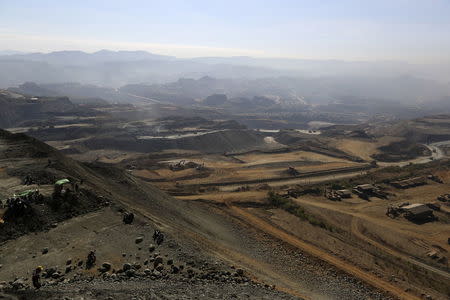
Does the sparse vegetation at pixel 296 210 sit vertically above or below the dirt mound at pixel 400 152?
above

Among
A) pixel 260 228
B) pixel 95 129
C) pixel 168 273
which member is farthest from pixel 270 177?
pixel 95 129

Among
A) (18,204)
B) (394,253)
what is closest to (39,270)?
(18,204)

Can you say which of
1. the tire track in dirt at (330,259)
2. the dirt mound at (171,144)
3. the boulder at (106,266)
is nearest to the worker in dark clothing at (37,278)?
the boulder at (106,266)

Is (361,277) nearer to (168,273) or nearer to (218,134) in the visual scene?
(168,273)

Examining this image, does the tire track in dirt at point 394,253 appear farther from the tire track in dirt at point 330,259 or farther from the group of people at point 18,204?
the group of people at point 18,204

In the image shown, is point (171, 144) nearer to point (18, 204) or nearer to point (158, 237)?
point (18, 204)

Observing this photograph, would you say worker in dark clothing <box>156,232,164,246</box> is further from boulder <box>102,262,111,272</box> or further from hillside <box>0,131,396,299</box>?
boulder <box>102,262,111,272</box>

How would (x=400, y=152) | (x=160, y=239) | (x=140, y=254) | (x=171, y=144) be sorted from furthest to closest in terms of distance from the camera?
(x=400, y=152), (x=171, y=144), (x=160, y=239), (x=140, y=254)

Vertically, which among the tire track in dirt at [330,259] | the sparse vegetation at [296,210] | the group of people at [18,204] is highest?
the group of people at [18,204]
